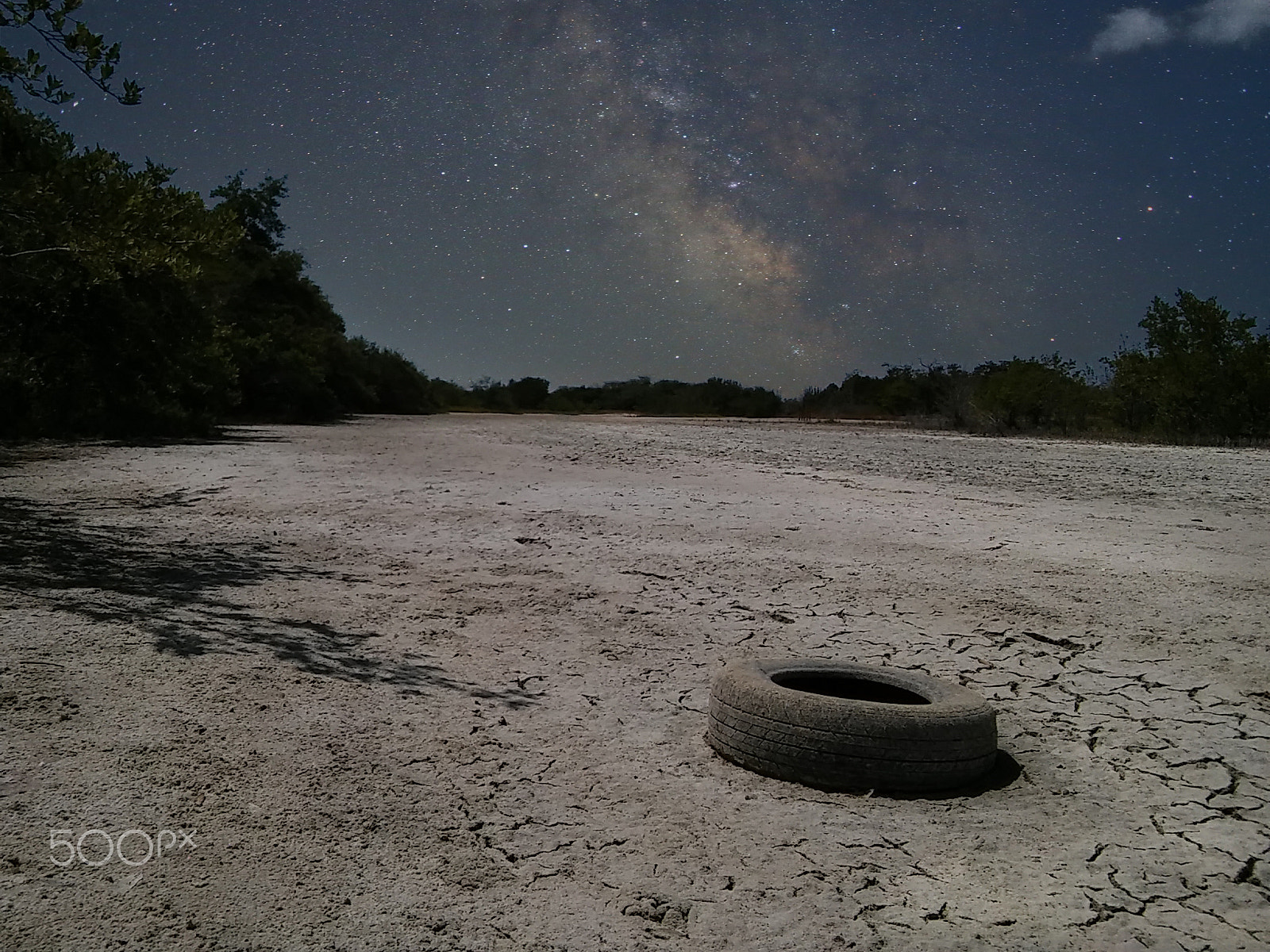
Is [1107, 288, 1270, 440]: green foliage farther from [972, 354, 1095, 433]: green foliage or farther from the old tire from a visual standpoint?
the old tire

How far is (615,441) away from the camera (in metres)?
18.1

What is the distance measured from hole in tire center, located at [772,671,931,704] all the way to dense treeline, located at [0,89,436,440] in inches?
241

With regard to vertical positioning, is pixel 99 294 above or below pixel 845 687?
above

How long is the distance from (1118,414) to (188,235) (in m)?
26.9

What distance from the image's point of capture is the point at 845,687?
3.65 meters

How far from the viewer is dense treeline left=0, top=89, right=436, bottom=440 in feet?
27.6

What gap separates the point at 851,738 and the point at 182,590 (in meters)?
3.92

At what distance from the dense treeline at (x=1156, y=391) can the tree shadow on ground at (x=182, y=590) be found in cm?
2412

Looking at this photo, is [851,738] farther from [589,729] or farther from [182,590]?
[182,590]

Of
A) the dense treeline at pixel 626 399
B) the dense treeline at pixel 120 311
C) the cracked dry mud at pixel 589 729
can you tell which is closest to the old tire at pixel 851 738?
the cracked dry mud at pixel 589 729

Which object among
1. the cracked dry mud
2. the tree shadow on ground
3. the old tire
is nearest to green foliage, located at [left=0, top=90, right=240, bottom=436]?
the tree shadow on ground

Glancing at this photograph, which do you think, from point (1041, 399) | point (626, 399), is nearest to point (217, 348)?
point (1041, 399)

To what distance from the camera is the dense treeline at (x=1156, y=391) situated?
73.5 ft

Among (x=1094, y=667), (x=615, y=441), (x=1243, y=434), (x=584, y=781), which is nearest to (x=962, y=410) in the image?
(x=1243, y=434)
